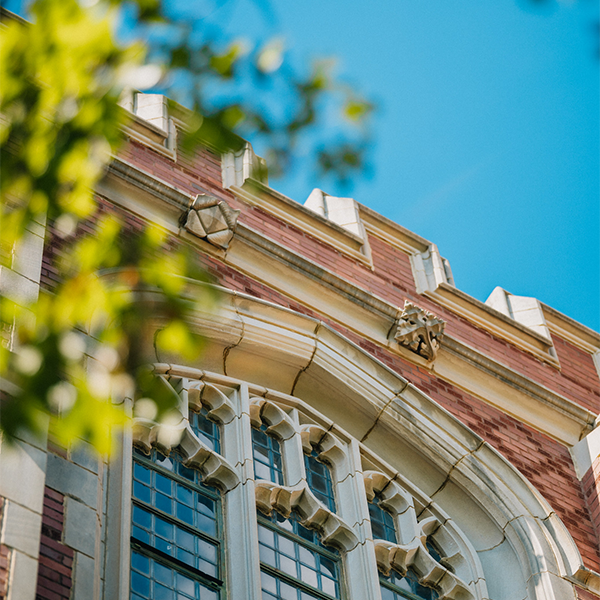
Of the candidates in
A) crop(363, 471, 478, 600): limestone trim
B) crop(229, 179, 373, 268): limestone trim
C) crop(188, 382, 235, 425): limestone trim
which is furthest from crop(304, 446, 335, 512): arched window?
crop(229, 179, 373, 268): limestone trim

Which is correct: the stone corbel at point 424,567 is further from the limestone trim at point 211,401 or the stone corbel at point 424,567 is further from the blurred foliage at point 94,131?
the blurred foliage at point 94,131

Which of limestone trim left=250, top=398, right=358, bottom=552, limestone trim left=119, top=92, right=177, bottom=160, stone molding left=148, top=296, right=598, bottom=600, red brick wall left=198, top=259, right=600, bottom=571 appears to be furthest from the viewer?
limestone trim left=119, top=92, right=177, bottom=160

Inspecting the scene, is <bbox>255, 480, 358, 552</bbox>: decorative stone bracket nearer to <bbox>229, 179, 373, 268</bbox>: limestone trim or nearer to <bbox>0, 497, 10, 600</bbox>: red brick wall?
<bbox>0, 497, 10, 600</bbox>: red brick wall

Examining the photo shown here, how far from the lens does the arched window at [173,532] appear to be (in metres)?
8.08

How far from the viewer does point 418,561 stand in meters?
10.1

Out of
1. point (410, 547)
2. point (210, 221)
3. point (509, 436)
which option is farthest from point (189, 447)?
point (509, 436)

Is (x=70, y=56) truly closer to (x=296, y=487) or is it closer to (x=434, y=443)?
(x=296, y=487)

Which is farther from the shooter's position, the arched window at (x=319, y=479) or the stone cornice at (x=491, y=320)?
the stone cornice at (x=491, y=320)

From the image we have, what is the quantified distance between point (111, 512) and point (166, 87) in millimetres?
3657

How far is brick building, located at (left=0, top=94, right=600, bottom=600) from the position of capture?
8.39 m

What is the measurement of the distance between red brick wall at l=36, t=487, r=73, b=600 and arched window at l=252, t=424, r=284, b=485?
289 cm

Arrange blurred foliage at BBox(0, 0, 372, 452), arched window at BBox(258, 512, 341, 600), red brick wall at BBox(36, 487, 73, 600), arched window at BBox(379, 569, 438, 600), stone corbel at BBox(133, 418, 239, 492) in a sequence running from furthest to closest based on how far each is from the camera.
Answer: arched window at BBox(379, 569, 438, 600) < stone corbel at BBox(133, 418, 239, 492) < arched window at BBox(258, 512, 341, 600) < red brick wall at BBox(36, 487, 73, 600) < blurred foliage at BBox(0, 0, 372, 452)

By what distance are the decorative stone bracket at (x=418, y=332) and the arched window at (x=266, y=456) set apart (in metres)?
2.00

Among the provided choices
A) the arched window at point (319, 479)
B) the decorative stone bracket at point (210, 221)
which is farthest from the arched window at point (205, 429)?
the decorative stone bracket at point (210, 221)
